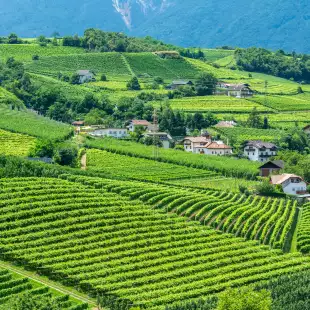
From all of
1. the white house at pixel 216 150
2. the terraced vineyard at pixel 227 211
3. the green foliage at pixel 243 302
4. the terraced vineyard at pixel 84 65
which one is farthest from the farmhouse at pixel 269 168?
the terraced vineyard at pixel 84 65

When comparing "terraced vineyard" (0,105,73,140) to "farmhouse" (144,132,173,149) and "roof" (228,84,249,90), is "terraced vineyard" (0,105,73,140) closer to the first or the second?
"farmhouse" (144,132,173,149)

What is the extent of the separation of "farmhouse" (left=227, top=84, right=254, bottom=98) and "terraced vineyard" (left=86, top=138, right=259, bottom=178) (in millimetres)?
44473

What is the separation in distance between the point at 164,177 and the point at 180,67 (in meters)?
76.8

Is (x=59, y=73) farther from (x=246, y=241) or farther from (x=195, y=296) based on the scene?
(x=195, y=296)

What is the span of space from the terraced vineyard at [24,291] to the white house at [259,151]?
54.4 m

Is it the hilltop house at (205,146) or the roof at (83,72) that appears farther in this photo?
the roof at (83,72)

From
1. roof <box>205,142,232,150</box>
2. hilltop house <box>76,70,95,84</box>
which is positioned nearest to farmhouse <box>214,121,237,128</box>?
roof <box>205,142,232,150</box>

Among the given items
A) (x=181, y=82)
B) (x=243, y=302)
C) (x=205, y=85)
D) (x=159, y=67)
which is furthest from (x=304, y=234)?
(x=159, y=67)

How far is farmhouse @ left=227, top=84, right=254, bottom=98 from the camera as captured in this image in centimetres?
13775

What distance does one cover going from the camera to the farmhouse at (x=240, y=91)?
137750 millimetres

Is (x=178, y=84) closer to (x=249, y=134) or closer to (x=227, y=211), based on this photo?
(x=249, y=134)

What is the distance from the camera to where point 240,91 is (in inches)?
5418

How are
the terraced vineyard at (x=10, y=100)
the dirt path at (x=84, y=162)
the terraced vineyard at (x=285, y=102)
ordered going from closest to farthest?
the dirt path at (x=84, y=162)
the terraced vineyard at (x=10, y=100)
the terraced vineyard at (x=285, y=102)

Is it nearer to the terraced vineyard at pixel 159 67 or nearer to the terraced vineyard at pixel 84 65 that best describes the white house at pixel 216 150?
the terraced vineyard at pixel 84 65
